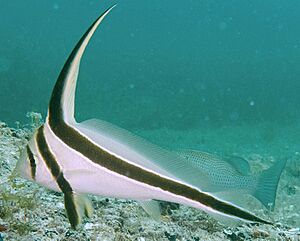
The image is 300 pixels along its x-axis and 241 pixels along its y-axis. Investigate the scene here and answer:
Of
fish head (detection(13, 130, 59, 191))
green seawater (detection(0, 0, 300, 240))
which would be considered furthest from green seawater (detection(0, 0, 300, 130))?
fish head (detection(13, 130, 59, 191))

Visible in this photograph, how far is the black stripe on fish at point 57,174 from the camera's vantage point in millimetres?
1871

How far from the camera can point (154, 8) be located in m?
164

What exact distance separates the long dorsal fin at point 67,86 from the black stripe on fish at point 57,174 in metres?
0.13

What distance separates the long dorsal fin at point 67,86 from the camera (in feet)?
5.54

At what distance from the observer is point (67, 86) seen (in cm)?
173

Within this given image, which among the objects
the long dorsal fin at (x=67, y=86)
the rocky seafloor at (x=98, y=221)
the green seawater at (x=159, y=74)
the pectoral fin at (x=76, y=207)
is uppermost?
the long dorsal fin at (x=67, y=86)

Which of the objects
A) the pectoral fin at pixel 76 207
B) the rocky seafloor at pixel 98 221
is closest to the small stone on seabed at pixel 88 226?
the rocky seafloor at pixel 98 221

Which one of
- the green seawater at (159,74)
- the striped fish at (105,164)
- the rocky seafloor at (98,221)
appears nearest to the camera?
the striped fish at (105,164)

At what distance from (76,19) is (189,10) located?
177ft

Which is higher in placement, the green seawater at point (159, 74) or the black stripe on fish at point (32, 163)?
the black stripe on fish at point (32, 163)

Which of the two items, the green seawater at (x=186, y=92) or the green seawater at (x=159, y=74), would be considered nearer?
the green seawater at (x=186, y=92)

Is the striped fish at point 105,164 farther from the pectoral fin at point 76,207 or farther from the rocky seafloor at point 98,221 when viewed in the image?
the rocky seafloor at point 98,221

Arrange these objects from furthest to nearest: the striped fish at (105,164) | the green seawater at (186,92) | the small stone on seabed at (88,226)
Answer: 1. the green seawater at (186,92)
2. the small stone on seabed at (88,226)
3. the striped fish at (105,164)

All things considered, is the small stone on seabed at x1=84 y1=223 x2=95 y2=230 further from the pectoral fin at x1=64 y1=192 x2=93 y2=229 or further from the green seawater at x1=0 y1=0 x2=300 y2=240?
the pectoral fin at x1=64 y1=192 x2=93 y2=229
